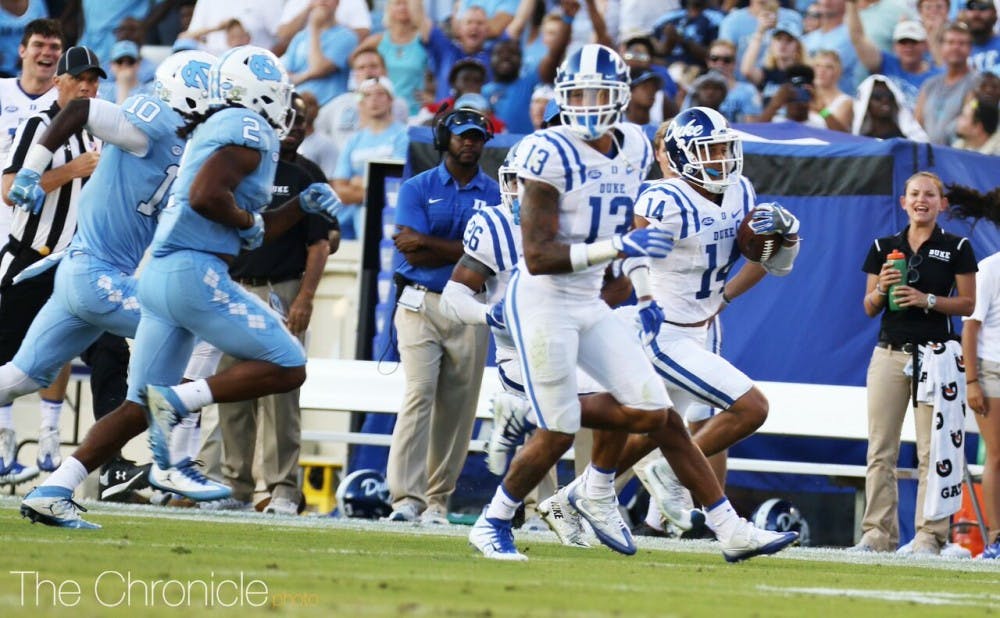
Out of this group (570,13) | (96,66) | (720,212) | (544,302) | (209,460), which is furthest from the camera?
(570,13)

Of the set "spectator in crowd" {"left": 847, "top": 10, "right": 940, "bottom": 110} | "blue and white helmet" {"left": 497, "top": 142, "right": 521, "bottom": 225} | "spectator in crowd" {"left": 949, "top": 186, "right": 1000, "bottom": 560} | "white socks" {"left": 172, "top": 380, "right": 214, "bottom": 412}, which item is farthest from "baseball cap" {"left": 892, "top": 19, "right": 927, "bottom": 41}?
"white socks" {"left": 172, "top": 380, "right": 214, "bottom": 412}

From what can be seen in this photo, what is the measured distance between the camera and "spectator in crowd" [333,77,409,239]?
42.3 ft

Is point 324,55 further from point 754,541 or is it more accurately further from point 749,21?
point 754,541

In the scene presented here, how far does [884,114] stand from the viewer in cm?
1159

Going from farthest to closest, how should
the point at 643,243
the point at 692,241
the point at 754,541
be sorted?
the point at 692,241
the point at 754,541
the point at 643,243

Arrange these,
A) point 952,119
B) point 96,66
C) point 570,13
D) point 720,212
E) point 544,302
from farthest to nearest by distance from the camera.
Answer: point 570,13
point 952,119
point 96,66
point 720,212
point 544,302

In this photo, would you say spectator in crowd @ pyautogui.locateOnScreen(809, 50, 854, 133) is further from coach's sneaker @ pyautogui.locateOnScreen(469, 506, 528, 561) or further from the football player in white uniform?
coach's sneaker @ pyautogui.locateOnScreen(469, 506, 528, 561)

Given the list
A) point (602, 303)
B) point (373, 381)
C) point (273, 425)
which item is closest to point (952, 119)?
point (373, 381)

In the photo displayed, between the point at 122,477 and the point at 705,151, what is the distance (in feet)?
11.6

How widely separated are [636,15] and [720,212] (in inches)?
273

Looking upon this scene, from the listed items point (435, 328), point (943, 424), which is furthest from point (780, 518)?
point (435, 328)

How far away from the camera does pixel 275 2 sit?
15375 mm

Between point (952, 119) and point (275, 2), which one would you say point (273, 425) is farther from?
point (275, 2)

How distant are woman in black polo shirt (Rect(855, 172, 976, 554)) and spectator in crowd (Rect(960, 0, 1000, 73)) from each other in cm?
400
